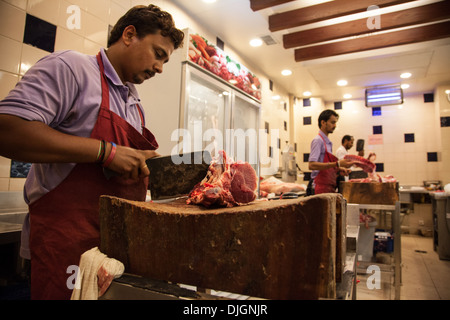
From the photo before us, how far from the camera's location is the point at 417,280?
4055 millimetres

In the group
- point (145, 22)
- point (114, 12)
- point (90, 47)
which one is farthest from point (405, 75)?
point (145, 22)

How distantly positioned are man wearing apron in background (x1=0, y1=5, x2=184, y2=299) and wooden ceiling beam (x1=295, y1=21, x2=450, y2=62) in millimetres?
4782

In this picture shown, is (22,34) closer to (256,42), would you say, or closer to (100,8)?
(100,8)

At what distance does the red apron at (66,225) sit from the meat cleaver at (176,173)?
6.8 inches

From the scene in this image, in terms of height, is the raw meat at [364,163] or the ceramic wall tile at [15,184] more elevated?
the raw meat at [364,163]

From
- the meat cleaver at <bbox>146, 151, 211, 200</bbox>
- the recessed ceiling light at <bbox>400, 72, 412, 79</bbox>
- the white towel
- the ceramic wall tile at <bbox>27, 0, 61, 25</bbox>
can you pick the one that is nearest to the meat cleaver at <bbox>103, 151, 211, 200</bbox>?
the meat cleaver at <bbox>146, 151, 211, 200</bbox>

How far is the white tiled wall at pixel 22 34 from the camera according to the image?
2.15 metres

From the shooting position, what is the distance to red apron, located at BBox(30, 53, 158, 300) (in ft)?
3.17

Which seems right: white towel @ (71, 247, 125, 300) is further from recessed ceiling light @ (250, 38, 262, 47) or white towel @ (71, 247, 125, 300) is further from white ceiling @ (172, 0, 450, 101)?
recessed ceiling light @ (250, 38, 262, 47)

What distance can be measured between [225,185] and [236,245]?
1.25ft

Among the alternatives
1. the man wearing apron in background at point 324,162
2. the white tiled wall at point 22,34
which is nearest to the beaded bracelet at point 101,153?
the white tiled wall at point 22,34

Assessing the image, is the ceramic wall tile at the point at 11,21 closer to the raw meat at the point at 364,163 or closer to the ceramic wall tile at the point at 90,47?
the ceramic wall tile at the point at 90,47
